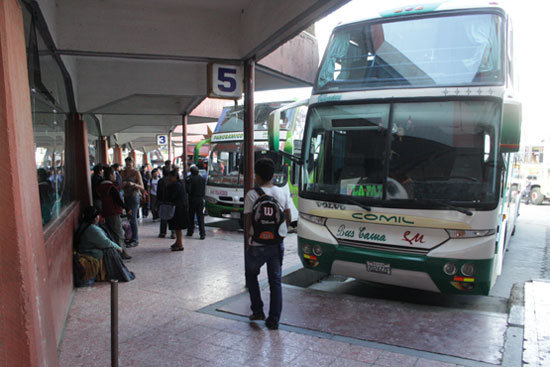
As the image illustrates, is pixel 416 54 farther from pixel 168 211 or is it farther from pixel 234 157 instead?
pixel 234 157

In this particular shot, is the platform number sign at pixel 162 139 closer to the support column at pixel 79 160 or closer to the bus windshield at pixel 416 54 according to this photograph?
the support column at pixel 79 160

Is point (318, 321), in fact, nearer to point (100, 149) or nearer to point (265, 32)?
point (265, 32)

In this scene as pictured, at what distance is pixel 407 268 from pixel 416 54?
2.77 m

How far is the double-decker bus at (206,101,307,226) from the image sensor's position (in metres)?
11.8

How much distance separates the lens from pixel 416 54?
5.76 m

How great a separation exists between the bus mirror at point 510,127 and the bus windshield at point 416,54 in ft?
1.22

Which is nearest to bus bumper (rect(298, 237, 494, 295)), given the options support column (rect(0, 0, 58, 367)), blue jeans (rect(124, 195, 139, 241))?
support column (rect(0, 0, 58, 367))

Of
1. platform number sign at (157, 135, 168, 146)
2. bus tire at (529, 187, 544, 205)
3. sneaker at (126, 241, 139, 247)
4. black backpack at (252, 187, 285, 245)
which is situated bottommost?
bus tire at (529, 187, 544, 205)

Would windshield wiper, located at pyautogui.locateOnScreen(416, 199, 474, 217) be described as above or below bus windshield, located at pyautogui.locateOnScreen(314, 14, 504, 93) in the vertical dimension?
below

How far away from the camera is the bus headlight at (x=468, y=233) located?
495 centimetres

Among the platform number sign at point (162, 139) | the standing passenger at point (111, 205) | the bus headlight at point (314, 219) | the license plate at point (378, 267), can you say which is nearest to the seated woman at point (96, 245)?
the standing passenger at point (111, 205)

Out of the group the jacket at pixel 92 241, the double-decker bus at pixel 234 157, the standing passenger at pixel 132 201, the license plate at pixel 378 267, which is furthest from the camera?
the double-decker bus at pixel 234 157

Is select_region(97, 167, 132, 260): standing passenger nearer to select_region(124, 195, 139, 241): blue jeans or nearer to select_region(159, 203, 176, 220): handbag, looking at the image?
select_region(159, 203, 176, 220): handbag

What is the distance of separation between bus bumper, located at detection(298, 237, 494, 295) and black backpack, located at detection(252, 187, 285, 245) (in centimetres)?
148
